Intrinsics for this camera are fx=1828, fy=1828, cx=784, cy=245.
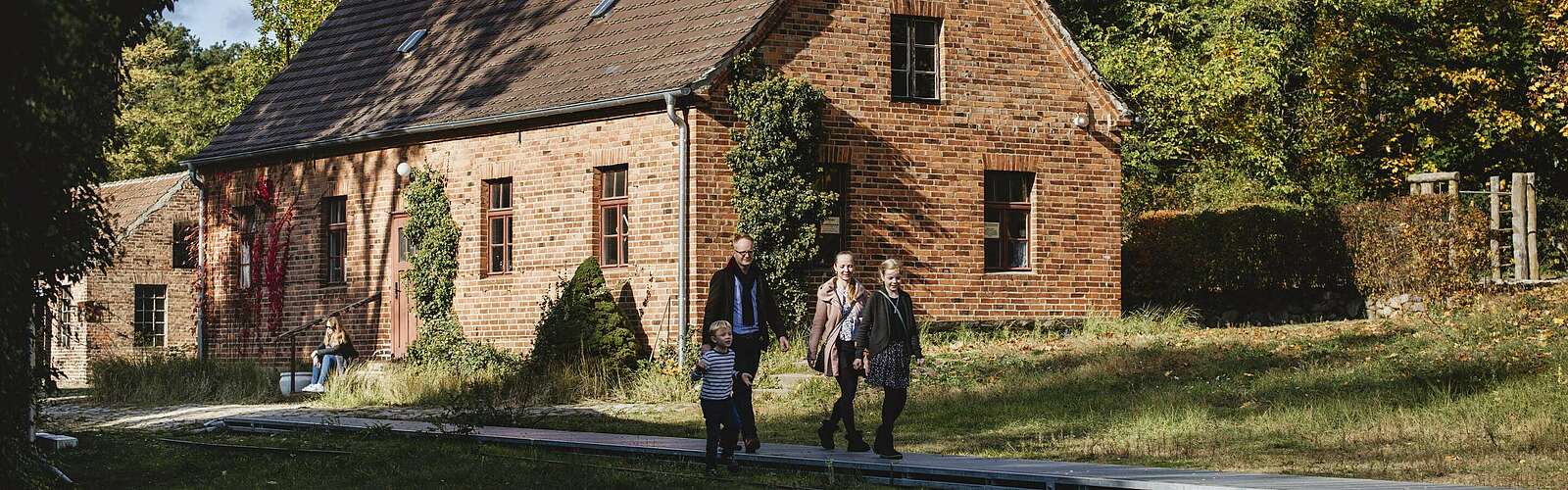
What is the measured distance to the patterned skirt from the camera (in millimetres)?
13172

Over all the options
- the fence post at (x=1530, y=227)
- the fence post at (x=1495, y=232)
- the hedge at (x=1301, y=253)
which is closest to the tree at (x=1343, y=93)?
the hedge at (x=1301, y=253)

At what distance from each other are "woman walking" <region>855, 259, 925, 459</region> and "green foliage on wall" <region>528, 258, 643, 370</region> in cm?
896

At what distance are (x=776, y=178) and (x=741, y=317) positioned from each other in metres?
9.22

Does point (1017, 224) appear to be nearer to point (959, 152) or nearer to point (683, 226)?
point (959, 152)

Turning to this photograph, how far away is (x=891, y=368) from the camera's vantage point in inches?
519

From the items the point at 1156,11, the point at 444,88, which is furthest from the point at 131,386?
the point at 1156,11

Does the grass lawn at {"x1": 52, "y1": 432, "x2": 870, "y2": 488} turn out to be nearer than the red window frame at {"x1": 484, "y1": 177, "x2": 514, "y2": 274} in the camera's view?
Yes

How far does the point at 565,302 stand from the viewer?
2248cm

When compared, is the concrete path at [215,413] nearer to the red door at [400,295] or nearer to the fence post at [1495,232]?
the red door at [400,295]

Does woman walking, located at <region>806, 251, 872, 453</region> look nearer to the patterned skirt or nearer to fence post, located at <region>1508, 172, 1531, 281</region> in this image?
the patterned skirt

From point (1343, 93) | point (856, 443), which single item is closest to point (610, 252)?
point (856, 443)

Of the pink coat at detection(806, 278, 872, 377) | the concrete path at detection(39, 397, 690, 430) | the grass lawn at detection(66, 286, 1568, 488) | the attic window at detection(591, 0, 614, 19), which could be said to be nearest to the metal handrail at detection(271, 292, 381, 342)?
the grass lawn at detection(66, 286, 1568, 488)

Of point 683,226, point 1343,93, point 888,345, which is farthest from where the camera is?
point 1343,93

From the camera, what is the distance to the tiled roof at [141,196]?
39.4m
